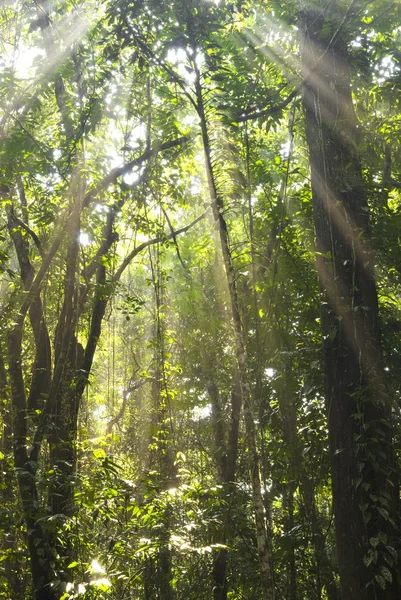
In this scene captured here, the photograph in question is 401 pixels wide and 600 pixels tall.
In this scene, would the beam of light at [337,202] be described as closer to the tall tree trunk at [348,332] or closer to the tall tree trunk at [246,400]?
the tall tree trunk at [348,332]

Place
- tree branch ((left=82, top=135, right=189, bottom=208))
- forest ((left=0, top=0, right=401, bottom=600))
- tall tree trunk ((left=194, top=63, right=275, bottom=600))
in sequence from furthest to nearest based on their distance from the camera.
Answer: tree branch ((left=82, top=135, right=189, bottom=208)) < forest ((left=0, top=0, right=401, bottom=600)) < tall tree trunk ((left=194, top=63, right=275, bottom=600))

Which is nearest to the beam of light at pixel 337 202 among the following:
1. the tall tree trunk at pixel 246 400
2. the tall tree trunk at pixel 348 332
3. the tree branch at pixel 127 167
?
the tall tree trunk at pixel 348 332

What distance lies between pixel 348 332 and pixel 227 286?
1566mm

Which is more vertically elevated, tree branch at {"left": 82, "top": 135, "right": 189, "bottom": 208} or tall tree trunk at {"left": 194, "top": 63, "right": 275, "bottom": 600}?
tree branch at {"left": 82, "top": 135, "right": 189, "bottom": 208}

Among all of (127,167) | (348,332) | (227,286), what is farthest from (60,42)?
(348,332)

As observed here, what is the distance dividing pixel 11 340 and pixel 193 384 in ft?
12.2

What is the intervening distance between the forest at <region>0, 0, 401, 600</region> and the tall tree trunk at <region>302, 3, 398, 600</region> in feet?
0.04

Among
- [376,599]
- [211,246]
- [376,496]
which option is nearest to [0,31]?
[211,246]

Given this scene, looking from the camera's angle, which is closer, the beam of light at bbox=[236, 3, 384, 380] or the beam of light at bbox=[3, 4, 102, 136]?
the beam of light at bbox=[236, 3, 384, 380]

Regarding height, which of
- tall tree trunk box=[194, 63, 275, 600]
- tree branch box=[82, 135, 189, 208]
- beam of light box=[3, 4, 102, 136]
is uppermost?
beam of light box=[3, 4, 102, 136]

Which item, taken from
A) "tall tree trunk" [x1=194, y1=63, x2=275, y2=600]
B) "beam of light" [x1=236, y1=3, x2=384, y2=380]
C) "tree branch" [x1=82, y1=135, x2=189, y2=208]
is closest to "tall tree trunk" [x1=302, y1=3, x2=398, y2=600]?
"beam of light" [x1=236, y1=3, x2=384, y2=380]

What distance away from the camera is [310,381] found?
4.23 m

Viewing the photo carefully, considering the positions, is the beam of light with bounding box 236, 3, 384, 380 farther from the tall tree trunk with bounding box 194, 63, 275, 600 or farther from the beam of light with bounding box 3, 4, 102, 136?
the beam of light with bounding box 3, 4, 102, 136

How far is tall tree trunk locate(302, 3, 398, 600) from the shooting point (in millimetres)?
3020
